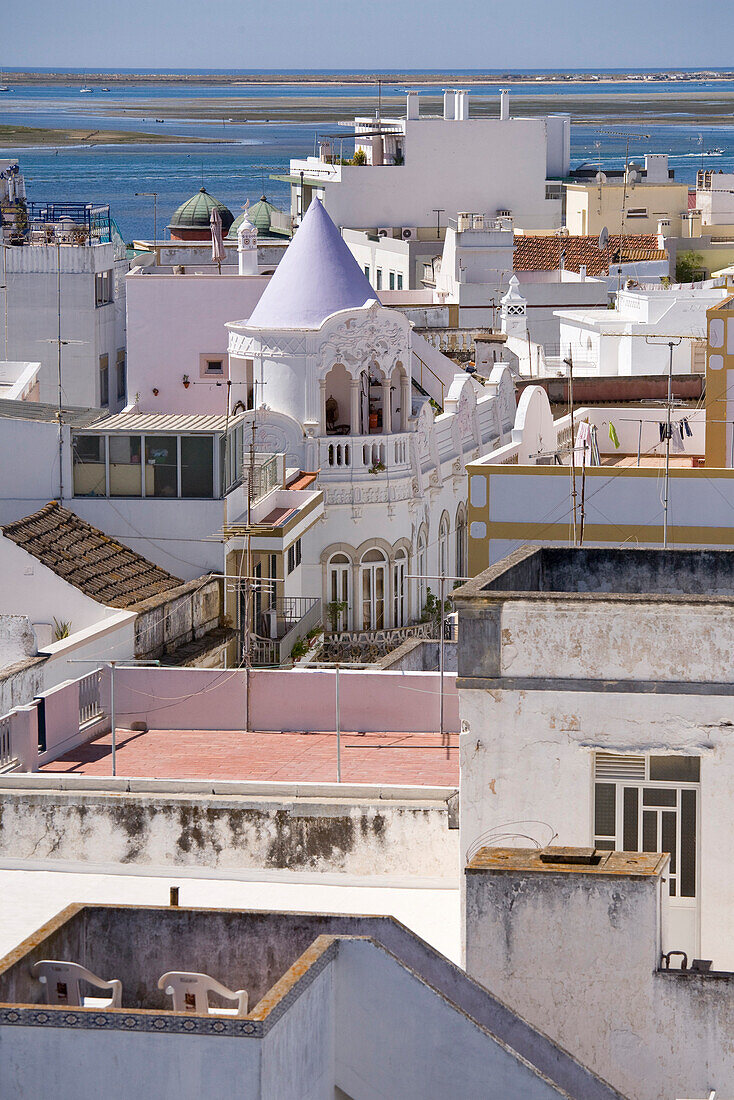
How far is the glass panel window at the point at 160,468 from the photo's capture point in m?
32.8

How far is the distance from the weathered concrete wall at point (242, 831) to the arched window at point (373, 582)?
62.1ft

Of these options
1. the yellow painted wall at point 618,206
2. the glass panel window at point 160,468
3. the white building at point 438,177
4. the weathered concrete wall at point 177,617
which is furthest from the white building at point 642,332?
the white building at point 438,177

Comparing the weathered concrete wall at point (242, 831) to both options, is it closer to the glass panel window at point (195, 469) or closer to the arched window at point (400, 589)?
the glass panel window at point (195, 469)

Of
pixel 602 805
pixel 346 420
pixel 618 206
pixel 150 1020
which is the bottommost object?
pixel 150 1020

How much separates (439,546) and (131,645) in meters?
15.8

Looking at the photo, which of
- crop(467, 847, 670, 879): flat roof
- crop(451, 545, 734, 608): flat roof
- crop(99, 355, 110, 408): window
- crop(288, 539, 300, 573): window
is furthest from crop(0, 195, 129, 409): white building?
crop(467, 847, 670, 879): flat roof

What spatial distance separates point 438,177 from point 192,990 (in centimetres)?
8964

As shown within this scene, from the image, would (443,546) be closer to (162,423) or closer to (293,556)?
(293,556)

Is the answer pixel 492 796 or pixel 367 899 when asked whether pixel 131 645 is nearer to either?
pixel 367 899

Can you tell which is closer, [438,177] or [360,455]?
[360,455]

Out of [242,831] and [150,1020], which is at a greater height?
[150,1020]

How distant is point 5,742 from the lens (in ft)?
72.9

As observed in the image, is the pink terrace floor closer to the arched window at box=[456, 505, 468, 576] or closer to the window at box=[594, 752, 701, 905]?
the window at box=[594, 752, 701, 905]

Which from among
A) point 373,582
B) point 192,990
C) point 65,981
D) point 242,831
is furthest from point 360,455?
point 65,981
